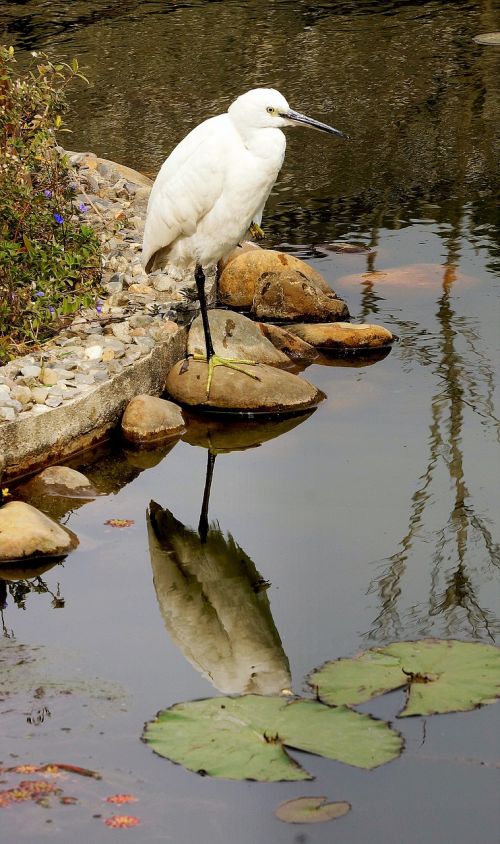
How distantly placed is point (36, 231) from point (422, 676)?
329cm

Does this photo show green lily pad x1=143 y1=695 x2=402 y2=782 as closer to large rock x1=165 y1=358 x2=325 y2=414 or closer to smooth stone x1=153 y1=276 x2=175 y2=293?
large rock x1=165 y1=358 x2=325 y2=414

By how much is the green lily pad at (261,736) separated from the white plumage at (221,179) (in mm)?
2536

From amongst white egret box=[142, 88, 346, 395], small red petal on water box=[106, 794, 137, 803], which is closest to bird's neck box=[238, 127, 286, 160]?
white egret box=[142, 88, 346, 395]

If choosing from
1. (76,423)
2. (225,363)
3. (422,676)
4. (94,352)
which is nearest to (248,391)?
(225,363)

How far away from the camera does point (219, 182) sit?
5305 millimetres

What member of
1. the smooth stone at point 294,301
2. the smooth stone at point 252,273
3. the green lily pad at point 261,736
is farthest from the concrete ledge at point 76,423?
the green lily pad at point 261,736

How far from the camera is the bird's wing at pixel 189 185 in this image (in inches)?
207

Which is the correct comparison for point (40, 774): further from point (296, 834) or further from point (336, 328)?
point (336, 328)

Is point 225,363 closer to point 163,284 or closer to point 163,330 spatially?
point 163,330

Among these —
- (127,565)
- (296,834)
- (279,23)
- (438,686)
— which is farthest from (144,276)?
(279,23)

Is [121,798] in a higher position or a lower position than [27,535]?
lower

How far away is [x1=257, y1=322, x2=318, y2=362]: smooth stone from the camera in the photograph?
19.6 feet

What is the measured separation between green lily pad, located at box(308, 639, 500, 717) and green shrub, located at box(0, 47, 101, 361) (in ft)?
8.09

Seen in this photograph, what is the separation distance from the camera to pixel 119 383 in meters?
5.30
